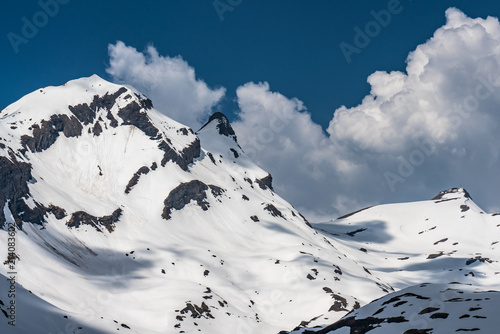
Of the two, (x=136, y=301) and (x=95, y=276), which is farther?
(x=95, y=276)

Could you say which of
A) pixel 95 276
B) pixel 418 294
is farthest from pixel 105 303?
pixel 418 294

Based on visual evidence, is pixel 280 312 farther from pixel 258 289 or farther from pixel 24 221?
pixel 24 221

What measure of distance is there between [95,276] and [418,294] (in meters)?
135

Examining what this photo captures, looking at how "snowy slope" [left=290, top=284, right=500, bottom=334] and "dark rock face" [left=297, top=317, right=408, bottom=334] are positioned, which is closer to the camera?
"snowy slope" [left=290, top=284, right=500, bottom=334]

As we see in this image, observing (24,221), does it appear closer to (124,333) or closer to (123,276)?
(123,276)

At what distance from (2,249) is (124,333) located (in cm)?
6798

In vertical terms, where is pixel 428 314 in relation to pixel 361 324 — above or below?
above

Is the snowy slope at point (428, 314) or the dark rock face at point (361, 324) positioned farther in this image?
the dark rock face at point (361, 324)

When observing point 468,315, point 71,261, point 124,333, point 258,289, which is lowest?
point 124,333

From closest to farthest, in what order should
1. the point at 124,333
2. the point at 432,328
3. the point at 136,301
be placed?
the point at 432,328
the point at 124,333
the point at 136,301

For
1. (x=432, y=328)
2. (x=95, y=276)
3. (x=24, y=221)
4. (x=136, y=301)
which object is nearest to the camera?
(x=432, y=328)

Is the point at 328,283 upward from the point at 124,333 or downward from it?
upward

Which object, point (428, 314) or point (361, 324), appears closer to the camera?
point (428, 314)

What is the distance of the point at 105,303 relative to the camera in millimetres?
152500
